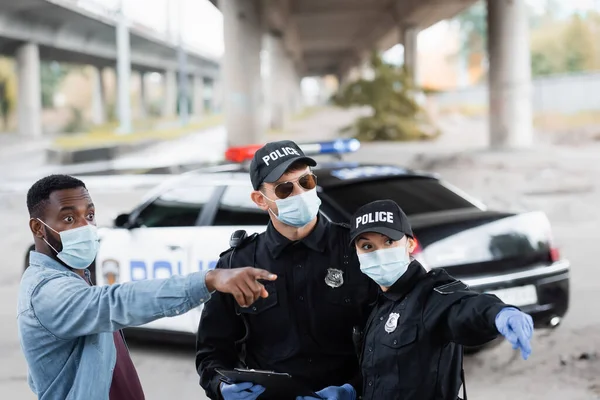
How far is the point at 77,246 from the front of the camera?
2.62 metres

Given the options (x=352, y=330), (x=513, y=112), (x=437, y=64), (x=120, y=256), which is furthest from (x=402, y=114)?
(x=437, y=64)

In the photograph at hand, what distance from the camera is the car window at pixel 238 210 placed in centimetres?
607

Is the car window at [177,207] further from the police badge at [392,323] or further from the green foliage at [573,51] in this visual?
the green foliage at [573,51]

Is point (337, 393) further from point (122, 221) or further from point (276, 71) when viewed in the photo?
point (276, 71)

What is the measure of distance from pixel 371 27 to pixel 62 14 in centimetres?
1870

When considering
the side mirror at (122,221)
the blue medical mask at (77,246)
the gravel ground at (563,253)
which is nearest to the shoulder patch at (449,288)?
the blue medical mask at (77,246)

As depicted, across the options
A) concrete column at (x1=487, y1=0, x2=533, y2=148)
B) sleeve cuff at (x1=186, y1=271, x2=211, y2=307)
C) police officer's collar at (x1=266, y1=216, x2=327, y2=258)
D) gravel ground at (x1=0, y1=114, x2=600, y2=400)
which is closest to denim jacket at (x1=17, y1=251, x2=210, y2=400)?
sleeve cuff at (x1=186, y1=271, x2=211, y2=307)

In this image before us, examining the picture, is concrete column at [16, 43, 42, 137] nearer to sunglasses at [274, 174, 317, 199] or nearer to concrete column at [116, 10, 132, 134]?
concrete column at [116, 10, 132, 134]

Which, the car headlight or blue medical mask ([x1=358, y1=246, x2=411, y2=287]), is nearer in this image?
blue medical mask ([x1=358, y1=246, x2=411, y2=287])

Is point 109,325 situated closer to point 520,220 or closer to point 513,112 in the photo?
point 520,220

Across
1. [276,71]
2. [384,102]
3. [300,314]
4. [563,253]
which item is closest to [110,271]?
[300,314]

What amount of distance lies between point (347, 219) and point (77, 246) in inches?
123

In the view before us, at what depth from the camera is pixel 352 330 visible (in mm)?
2848

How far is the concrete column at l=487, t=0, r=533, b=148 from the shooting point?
87.9ft
